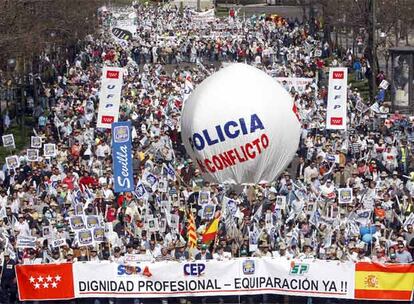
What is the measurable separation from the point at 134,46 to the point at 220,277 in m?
46.4

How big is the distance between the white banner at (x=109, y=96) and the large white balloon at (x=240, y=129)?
4524 millimetres

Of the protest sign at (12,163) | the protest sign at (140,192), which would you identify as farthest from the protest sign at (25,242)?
the protest sign at (12,163)

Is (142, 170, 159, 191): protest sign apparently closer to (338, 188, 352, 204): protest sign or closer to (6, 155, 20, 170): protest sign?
(6, 155, 20, 170): protest sign

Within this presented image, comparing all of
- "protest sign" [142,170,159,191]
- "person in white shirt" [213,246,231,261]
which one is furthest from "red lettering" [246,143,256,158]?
"person in white shirt" [213,246,231,261]

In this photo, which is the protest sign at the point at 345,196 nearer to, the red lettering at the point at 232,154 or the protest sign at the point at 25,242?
the red lettering at the point at 232,154

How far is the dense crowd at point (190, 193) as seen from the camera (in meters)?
26.0

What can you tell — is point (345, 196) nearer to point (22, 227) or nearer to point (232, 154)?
point (232, 154)

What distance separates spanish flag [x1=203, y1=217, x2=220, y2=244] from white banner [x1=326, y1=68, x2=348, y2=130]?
36.3 feet

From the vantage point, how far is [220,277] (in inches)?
971

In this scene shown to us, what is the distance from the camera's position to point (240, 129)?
32.2m

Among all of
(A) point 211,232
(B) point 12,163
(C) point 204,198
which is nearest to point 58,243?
(A) point 211,232

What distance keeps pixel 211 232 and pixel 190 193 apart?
16.7 ft

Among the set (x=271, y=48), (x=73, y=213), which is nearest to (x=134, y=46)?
(x=271, y=48)

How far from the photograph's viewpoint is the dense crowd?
26047mm
